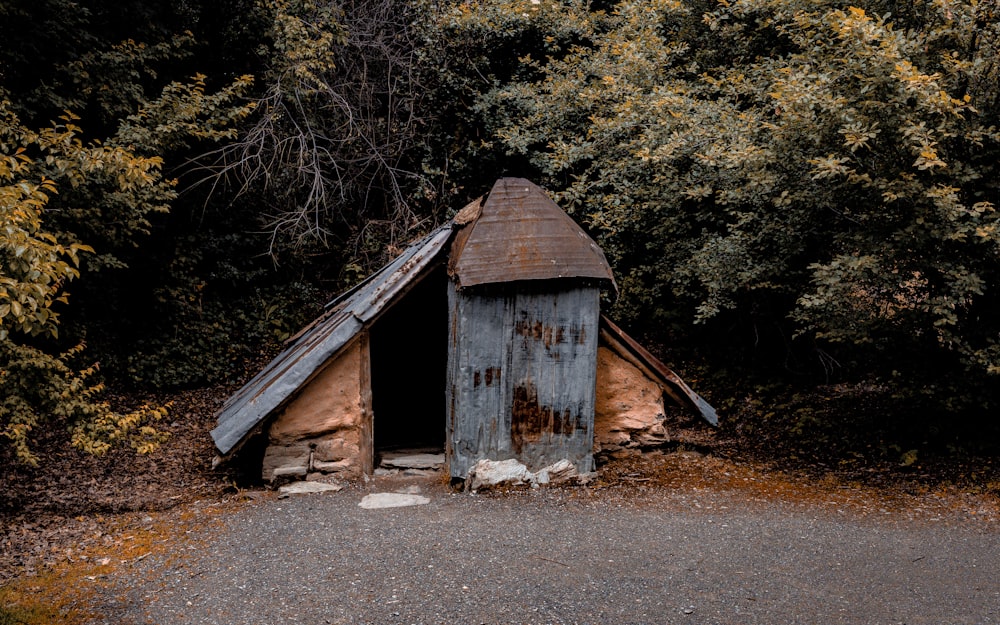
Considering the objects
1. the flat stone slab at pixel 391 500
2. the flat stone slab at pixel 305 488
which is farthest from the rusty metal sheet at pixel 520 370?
the flat stone slab at pixel 305 488

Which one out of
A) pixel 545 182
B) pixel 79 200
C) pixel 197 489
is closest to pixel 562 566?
pixel 197 489

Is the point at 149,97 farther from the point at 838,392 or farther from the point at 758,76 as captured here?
the point at 838,392

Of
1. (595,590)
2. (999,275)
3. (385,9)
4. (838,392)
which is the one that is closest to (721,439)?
(838,392)

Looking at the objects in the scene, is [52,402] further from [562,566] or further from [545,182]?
[545,182]

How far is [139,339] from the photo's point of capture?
12320mm

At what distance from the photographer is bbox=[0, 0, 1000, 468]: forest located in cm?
675

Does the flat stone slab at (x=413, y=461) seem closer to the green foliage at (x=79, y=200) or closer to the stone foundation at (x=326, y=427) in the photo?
the stone foundation at (x=326, y=427)

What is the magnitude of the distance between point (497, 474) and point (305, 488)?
2.05m

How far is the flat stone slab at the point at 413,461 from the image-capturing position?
8375mm

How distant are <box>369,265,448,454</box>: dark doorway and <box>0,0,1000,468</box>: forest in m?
2.29

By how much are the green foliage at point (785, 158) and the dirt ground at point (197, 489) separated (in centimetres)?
110

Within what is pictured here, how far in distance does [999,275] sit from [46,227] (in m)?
10.6

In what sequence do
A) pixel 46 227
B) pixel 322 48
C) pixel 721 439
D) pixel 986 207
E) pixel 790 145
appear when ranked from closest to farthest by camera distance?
pixel 986 207
pixel 790 145
pixel 46 227
pixel 721 439
pixel 322 48

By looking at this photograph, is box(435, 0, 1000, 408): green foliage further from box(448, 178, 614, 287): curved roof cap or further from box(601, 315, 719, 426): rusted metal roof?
box(448, 178, 614, 287): curved roof cap
